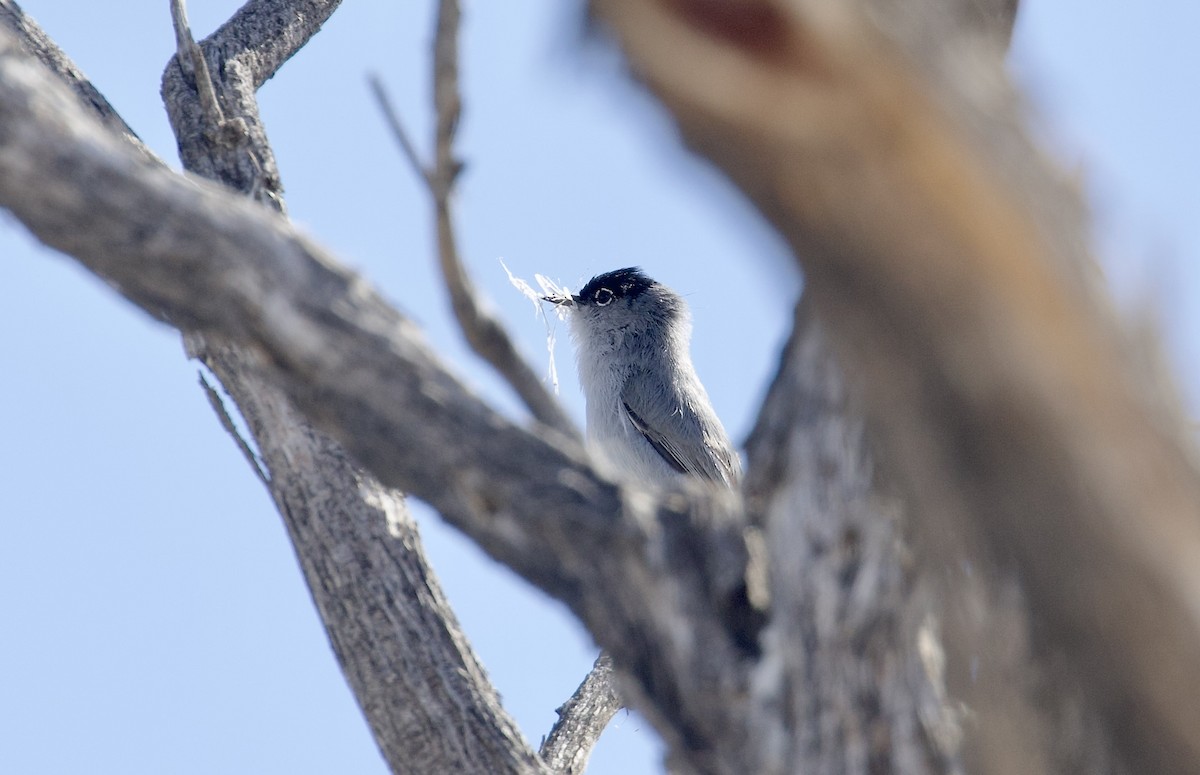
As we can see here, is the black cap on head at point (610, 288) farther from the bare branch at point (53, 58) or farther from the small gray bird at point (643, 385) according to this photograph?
the bare branch at point (53, 58)

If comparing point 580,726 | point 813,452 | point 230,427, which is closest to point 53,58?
point 230,427

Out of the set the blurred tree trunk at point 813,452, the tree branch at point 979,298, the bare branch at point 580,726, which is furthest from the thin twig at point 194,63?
the tree branch at point 979,298

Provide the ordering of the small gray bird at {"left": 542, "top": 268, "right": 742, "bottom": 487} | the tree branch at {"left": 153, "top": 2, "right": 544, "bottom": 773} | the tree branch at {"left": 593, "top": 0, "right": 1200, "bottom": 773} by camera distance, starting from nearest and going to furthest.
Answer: the tree branch at {"left": 593, "top": 0, "right": 1200, "bottom": 773} → the tree branch at {"left": 153, "top": 2, "right": 544, "bottom": 773} → the small gray bird at {"left": 542, "top": 268, "right": 742, "bottom": 487}

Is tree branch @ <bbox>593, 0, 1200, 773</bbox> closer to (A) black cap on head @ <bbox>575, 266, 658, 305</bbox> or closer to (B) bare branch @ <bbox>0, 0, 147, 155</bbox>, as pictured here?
(B) bare branch @ <bbox>0, 0, 147, 155</bbox>

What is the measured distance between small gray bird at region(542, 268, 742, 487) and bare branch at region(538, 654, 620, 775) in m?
2.39

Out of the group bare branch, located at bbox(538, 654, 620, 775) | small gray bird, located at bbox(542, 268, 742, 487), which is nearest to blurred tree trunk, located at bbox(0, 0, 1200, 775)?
bare branch, located at bbox(538, 654, 620, 775)

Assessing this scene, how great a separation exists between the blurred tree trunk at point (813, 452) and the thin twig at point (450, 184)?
117 millimetres

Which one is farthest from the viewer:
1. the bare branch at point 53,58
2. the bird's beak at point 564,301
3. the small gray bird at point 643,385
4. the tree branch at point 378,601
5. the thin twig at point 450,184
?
the bird's beak at point 564,301

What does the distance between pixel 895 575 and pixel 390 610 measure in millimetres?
1334

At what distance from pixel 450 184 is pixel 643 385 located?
5.70 meters

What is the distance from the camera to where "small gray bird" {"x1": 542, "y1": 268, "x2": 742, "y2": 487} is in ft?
23.8

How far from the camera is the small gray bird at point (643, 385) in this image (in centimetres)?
726

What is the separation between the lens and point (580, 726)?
423 centimetres

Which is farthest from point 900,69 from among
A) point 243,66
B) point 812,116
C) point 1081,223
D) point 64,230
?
point 243,66
